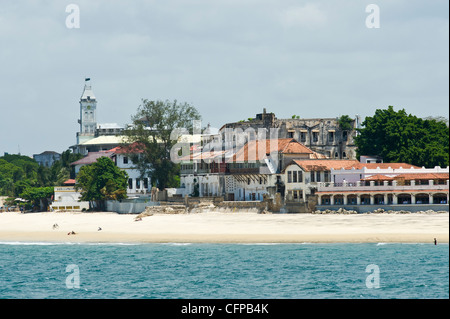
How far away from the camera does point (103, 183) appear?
106 m

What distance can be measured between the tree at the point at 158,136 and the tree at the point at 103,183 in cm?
286

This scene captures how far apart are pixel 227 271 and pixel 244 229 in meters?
19.1

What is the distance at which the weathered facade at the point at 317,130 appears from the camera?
123 meters

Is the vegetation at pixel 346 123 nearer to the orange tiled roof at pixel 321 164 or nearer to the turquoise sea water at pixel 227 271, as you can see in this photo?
the orange tiled roof at pixel 321 164

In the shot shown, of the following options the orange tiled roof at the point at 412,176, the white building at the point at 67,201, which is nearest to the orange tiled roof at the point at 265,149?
the orange tiled roof at the point at 412,176

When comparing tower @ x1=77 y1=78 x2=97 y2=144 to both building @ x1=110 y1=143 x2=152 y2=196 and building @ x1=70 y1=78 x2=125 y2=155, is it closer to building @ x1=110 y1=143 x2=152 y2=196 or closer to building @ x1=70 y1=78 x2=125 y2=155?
building @ x1=70 y1=78 x2=125 y2=155

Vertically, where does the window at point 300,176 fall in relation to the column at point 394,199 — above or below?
above

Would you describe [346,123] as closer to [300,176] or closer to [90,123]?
[300,176]
